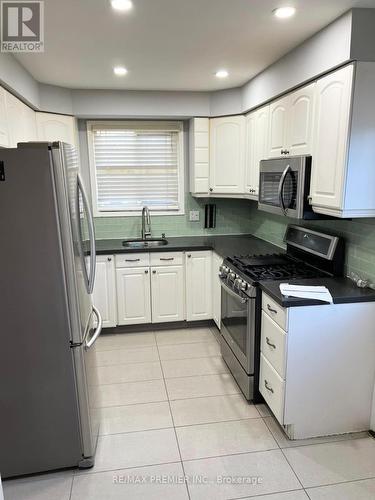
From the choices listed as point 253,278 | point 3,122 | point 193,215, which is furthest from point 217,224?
point 3,122

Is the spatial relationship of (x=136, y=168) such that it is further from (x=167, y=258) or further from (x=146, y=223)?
(x=167, y=258)

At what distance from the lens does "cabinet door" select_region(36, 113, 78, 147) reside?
3.37 m

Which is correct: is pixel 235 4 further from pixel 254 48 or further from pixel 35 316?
pixel 35 316

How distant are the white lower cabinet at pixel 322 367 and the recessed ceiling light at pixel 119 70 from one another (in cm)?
210

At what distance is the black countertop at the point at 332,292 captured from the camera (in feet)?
6.71

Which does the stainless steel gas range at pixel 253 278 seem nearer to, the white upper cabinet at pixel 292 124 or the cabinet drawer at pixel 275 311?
the cabinet drawer at pixel 275 311

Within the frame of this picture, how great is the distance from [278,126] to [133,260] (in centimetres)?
183

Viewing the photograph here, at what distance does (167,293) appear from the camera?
12.2 feet

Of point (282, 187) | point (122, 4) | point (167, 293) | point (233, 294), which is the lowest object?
point (167, 293)

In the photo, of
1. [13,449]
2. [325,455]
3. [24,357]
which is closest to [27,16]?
[24,357]

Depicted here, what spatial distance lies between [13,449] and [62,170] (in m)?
1.51

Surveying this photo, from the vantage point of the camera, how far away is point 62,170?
1.68m

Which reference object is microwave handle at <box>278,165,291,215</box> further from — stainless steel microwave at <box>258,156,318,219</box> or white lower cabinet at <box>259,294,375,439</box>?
white lower cabinet at <box>259,294,375,439</box>

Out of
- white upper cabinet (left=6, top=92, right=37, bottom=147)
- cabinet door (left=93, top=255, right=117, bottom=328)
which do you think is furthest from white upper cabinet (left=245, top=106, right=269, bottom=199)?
white upper cabinet (left=6, top=92, right=37, bottom=147)
